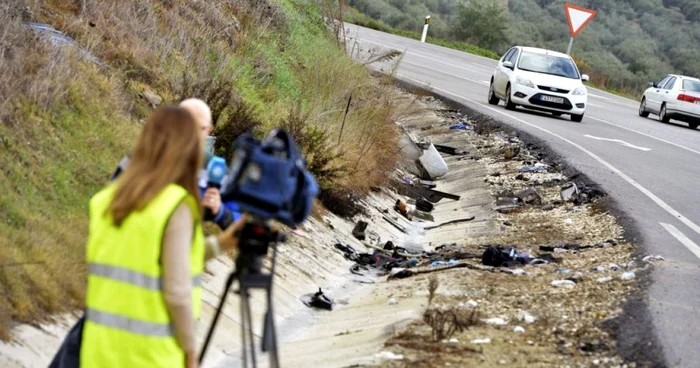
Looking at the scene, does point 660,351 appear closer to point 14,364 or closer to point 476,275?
point 476,275

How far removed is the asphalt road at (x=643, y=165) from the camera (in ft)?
29.6

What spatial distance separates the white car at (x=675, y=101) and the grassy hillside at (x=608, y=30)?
51.5ft

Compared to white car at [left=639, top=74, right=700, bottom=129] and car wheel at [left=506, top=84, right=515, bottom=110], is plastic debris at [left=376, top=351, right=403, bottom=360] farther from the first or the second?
white car at [left=639, top=74, right=700, bottom=129]

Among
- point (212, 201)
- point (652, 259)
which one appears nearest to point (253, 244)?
point (212, 201)

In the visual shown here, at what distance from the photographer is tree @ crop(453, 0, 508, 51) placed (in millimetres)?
53750

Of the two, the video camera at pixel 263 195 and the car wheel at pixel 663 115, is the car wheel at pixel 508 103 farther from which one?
the video camera at pixel 263 195

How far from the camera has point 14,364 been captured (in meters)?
6.52

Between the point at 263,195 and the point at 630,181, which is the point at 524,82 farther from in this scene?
the point at 263,195

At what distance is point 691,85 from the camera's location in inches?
1230

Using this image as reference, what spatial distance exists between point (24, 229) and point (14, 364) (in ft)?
4.80

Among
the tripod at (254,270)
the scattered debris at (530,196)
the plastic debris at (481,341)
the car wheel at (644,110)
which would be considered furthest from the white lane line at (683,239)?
the car wheel at (644,110)

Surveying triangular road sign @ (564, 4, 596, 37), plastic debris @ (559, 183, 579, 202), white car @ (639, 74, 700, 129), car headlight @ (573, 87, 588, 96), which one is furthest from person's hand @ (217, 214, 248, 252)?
triangular road sign @ (564, 4, 596, 37)

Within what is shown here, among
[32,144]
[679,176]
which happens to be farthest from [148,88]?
[679,176]

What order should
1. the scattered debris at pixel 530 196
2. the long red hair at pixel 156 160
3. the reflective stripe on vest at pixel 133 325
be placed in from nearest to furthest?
1. the long red hair at pixel 156 160
2. the reflective stripe on vest at pixel 133 325
3. the scattered debris at pixel 530 196
